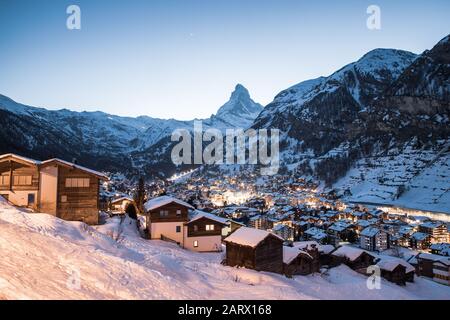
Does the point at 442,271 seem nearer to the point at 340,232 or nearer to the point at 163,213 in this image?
the point at 340,232

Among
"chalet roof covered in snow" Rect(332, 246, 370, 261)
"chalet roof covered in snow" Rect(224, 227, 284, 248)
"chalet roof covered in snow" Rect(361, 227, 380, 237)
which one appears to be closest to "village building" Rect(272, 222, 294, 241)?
"chalet roof covered in snow" Rect(361, 227, 380, 237)

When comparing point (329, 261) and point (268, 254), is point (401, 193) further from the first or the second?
point (268, 254)

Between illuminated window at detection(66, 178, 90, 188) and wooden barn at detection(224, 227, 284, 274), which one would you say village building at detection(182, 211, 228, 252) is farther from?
illuminated window at detection(66, 178, 90, 188)

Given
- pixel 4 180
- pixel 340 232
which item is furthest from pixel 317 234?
pixel 4 180

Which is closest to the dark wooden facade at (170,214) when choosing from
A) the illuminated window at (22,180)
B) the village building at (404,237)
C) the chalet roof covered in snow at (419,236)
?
the illuminated window at (22,180)

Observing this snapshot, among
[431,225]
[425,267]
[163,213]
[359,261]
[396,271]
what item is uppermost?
[163,213]

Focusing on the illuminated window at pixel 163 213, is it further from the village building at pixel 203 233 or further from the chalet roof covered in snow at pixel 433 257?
the chalet roof covered in snow at pixel 433 257

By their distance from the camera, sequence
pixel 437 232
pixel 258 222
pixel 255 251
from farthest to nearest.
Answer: pixel 258 222 → pixel 437 232 → pixel 255 251
